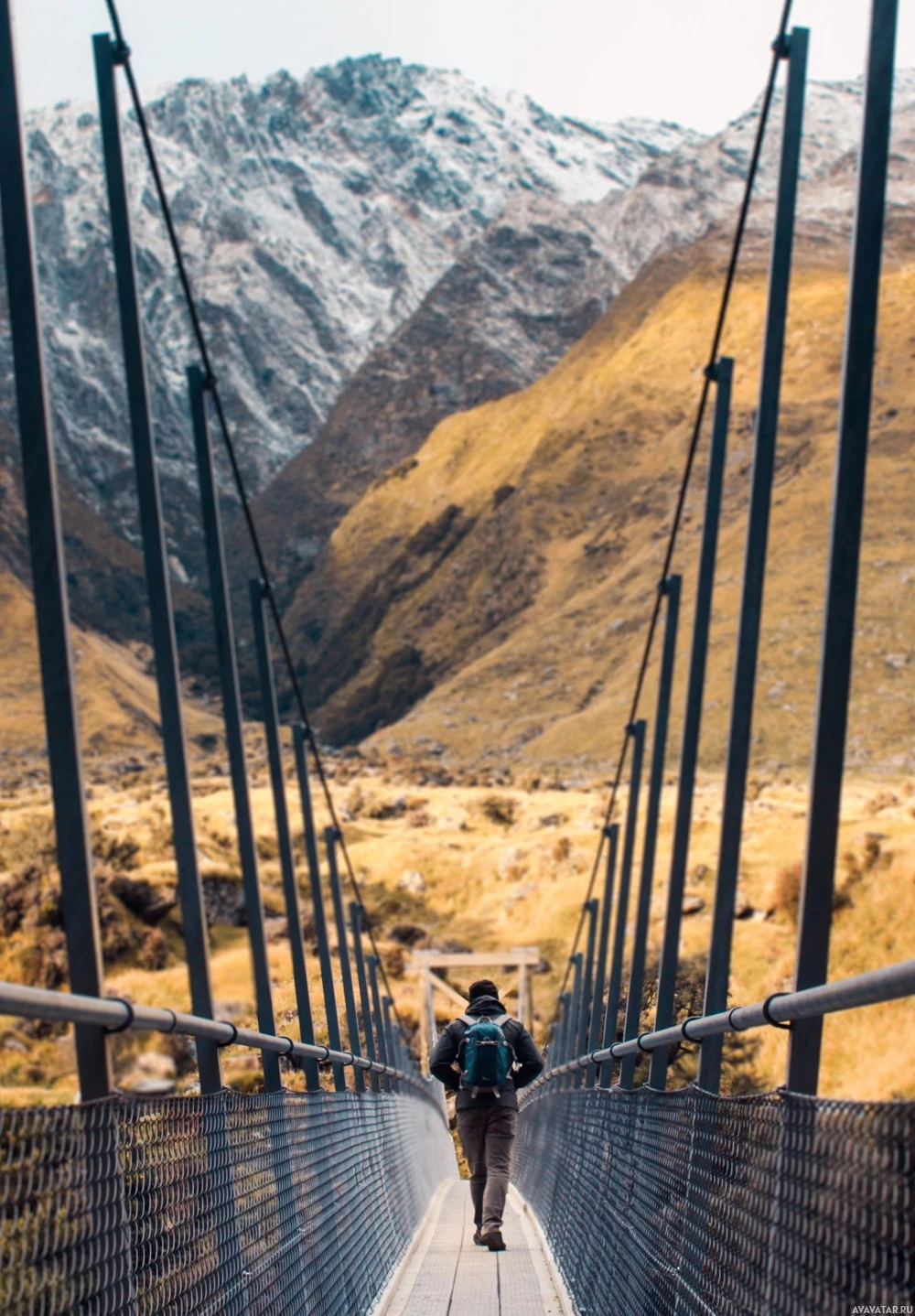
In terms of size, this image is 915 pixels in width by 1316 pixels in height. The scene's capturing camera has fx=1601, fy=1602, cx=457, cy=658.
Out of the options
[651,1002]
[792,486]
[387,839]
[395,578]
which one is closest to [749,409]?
[792,486]

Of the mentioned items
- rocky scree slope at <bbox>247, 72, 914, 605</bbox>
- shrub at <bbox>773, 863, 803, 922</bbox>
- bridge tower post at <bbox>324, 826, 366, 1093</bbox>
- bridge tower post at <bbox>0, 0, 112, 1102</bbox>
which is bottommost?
shrub at <bbox>773, 863, 803, 922</bbox>

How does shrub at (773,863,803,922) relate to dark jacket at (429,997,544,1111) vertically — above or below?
below

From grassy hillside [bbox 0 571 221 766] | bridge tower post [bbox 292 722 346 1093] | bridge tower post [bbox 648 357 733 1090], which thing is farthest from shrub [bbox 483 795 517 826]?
bridge tower post [bbox 648 357 733 1090]

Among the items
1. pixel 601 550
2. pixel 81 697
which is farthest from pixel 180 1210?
pixel 601 550

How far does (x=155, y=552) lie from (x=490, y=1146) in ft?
12.1

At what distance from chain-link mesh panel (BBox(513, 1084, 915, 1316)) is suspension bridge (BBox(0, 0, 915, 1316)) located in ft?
0.03

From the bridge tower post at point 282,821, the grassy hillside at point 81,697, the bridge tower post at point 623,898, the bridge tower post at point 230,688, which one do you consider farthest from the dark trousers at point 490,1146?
the grassy hillside at point 81,697

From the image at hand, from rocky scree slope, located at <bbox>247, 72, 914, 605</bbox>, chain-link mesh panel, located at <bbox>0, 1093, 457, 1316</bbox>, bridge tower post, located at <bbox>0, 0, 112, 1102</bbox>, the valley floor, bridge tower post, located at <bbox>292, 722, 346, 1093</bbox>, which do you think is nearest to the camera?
chain-link mesh panel, located at <bbox>0, 1093, 457, 1316</bbox>

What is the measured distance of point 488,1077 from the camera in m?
7.98

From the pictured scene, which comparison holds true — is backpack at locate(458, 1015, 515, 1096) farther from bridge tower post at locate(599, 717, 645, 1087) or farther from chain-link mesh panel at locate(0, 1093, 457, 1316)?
bridge tower post at locate(599, 717, 645, 1087)

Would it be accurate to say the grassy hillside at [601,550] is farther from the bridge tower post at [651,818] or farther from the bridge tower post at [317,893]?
the bridge tower post at [651,818]

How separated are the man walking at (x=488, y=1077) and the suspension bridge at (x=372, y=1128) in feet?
1.39

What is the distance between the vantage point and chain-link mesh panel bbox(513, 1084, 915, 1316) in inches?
109

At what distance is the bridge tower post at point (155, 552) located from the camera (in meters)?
6.18
